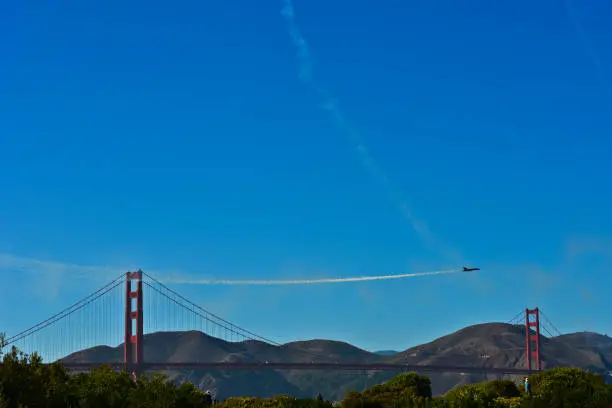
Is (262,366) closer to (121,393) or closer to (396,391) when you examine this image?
(396,391)

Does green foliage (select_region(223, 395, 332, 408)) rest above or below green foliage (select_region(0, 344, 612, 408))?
below

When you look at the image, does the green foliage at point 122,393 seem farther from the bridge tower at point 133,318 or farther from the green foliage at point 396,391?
the bridge tower at point 133,318

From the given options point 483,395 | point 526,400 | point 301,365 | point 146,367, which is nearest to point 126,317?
point 146,367

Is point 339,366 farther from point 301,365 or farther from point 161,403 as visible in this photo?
point 161,403

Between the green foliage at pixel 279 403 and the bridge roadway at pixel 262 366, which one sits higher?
the bridge roadway at pixel 262 366

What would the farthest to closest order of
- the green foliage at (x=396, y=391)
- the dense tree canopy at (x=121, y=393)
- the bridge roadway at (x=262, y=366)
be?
the bridge roadway at (x=262, y=366) < the green foliage at (x=396, y=391) < the dense tree canopy at (x=121, y=393)

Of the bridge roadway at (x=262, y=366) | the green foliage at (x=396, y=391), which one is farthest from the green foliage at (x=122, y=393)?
the bridge roadway at (x=262, y=366)

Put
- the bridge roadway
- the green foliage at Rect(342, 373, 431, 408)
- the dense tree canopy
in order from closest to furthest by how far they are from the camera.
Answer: the dense tree canopy
the green foliage at Rect(342, 373, 431, 408)
the bridge roadway

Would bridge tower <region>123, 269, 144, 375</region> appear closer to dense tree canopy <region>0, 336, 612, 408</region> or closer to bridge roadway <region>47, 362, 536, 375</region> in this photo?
bridge roadway <region>47, 362, 536, 375</region>

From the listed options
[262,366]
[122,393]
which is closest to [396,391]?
[122,393]

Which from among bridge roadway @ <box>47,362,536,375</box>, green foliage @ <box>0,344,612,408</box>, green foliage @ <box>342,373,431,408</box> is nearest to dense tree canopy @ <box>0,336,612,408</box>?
green foliage @ <box>0,344,612,408</box>

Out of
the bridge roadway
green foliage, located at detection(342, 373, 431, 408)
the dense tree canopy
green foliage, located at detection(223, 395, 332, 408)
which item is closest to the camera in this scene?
the dense tree canopy
